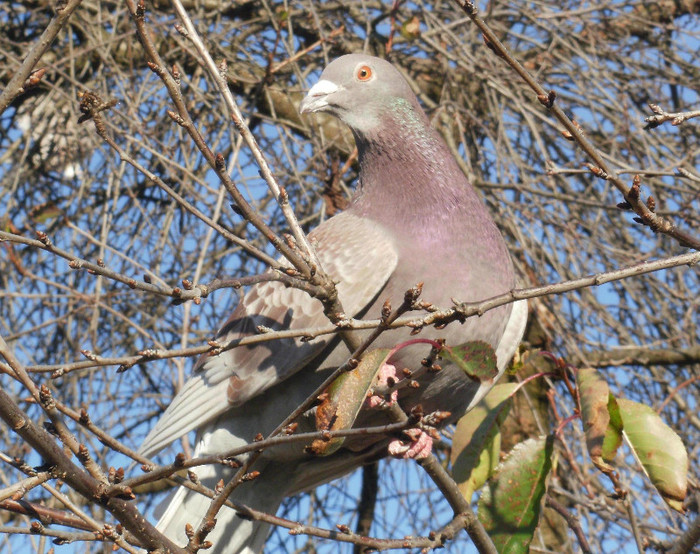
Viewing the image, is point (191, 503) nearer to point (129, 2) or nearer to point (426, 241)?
point (426, 241)

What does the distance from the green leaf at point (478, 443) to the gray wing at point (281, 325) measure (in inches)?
19.8

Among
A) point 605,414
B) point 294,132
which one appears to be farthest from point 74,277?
point 605,414

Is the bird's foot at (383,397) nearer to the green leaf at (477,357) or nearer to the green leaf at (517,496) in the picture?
the green leaf at (477,357)

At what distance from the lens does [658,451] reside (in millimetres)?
2154

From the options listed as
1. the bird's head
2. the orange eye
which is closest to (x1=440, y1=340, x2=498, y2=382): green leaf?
the bird's head

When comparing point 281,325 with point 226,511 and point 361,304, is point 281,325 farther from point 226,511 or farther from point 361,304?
point 226,511

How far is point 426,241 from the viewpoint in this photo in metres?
2.96

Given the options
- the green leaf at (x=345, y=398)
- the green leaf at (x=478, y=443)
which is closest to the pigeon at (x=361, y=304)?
the green leaf at (x=478, y=443)

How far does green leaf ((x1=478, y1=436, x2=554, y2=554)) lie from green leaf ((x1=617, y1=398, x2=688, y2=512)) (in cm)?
24

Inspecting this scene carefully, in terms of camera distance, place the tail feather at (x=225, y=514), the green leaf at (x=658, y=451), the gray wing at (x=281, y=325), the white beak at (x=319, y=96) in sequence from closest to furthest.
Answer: the green leaf at (x=658, y=451), the gray wing at (x=281, y=325), the tail feather at (x=225, y=514), the white beak at (x=319, y=96)

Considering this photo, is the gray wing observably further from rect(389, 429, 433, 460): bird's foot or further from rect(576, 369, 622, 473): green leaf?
rect(576, 369, 622, 473): green leaf

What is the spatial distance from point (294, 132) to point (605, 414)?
3.19m

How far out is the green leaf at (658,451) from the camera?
211 centimetres

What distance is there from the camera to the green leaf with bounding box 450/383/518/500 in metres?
2.53
